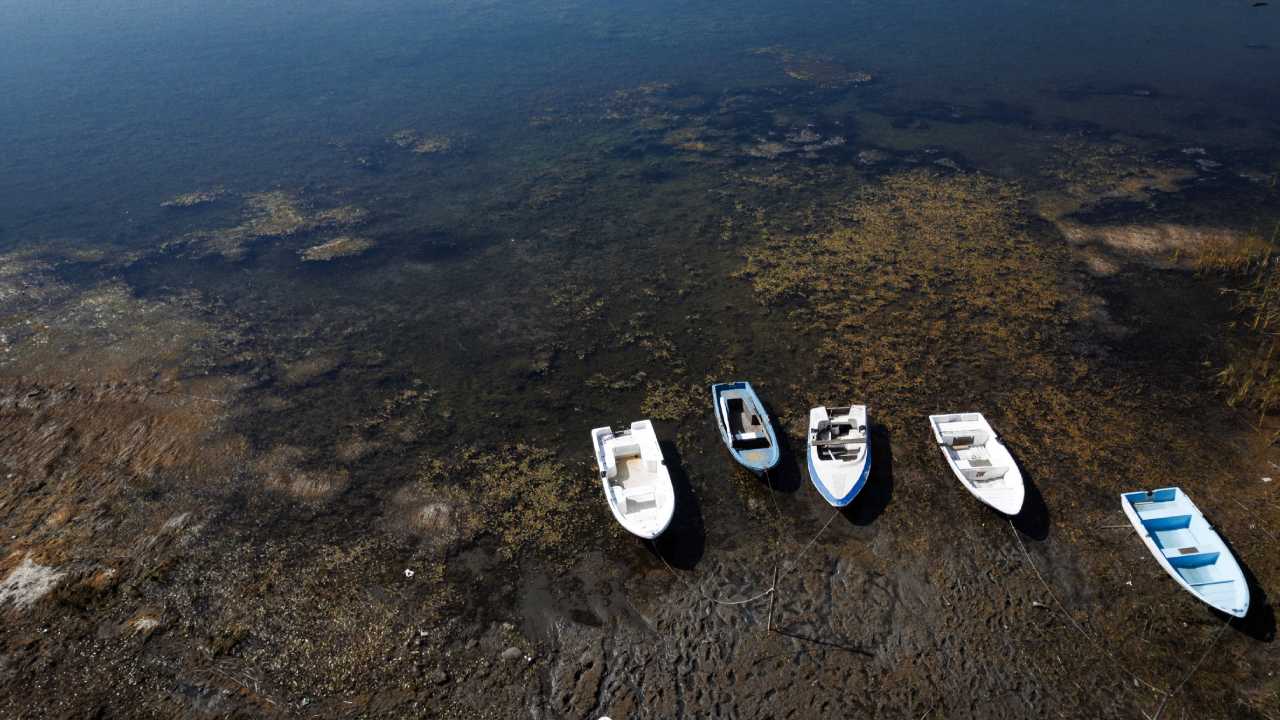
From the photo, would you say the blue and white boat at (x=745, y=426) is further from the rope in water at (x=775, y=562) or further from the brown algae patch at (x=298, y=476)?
the brown algae patch at (x=298, y=476)

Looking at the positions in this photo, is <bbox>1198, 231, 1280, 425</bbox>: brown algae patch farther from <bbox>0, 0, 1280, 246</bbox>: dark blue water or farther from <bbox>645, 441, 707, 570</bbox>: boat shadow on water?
<bbox>645, 441, 707, 570</bbox>: boat shadow on water

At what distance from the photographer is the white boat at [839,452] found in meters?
13.9

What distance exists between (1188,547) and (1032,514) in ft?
8.53

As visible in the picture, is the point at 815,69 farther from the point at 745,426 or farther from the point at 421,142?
the point at 745,426

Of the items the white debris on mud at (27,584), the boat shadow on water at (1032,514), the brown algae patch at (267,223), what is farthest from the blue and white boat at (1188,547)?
the brown algae patch at (267,223)

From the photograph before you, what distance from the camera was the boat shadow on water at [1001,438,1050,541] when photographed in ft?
44.4

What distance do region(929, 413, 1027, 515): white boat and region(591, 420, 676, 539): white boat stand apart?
6.45 metres

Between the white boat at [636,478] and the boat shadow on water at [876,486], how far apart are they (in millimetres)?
3976

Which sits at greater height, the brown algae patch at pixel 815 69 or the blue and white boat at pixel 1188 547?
the brown algae patch at pixel 815 69

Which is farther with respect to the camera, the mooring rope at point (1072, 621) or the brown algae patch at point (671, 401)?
the brown algae patch at point (671, 401)

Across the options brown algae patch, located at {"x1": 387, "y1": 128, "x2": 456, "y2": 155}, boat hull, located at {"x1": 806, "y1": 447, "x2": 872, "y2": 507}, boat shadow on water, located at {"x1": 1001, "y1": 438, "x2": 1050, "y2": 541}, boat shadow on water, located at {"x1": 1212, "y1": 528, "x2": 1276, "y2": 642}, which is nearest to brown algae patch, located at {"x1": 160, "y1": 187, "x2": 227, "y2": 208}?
brown algae patch, located at {"x1": 387, "y1": 128, "x2": 456, "y2": 155}

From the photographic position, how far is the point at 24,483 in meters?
14.7

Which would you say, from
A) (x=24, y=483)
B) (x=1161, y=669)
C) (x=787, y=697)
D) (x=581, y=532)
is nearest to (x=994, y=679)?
(x=1161, y=669)

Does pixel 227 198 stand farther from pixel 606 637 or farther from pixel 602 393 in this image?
pixel 606 637
